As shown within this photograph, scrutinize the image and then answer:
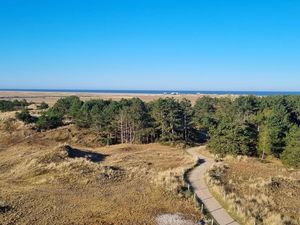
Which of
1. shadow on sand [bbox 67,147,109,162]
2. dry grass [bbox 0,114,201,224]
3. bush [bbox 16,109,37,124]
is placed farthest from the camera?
bush [bbox 16,109,37,124]

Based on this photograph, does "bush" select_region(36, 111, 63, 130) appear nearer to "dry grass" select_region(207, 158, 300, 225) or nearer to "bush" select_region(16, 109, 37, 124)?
"bush" select_region(16, 109, 37, 124)

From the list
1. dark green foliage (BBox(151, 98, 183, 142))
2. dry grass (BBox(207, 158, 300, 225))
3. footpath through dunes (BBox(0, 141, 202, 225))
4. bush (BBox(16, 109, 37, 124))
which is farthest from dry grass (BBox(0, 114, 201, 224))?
bush (BBox(16, 109, 37, 124))

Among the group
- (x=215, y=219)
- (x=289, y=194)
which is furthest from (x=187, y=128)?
(x=215, y=219)

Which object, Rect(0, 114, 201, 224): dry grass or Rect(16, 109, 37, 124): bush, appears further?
Rect(16, 109, 37, 124): bush

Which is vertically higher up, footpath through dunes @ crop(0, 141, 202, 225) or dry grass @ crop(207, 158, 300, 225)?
footpath through dunes @ crop(0, 141, 202, 225)

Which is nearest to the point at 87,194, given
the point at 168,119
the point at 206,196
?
the point at 206,196

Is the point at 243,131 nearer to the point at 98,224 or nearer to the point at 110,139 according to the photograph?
the point at 110,139

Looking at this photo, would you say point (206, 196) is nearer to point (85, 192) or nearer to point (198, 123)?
point (85, 192)

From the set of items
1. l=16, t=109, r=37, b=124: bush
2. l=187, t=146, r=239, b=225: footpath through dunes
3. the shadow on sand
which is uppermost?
l=16, t=109, r=37, b=124: bush
